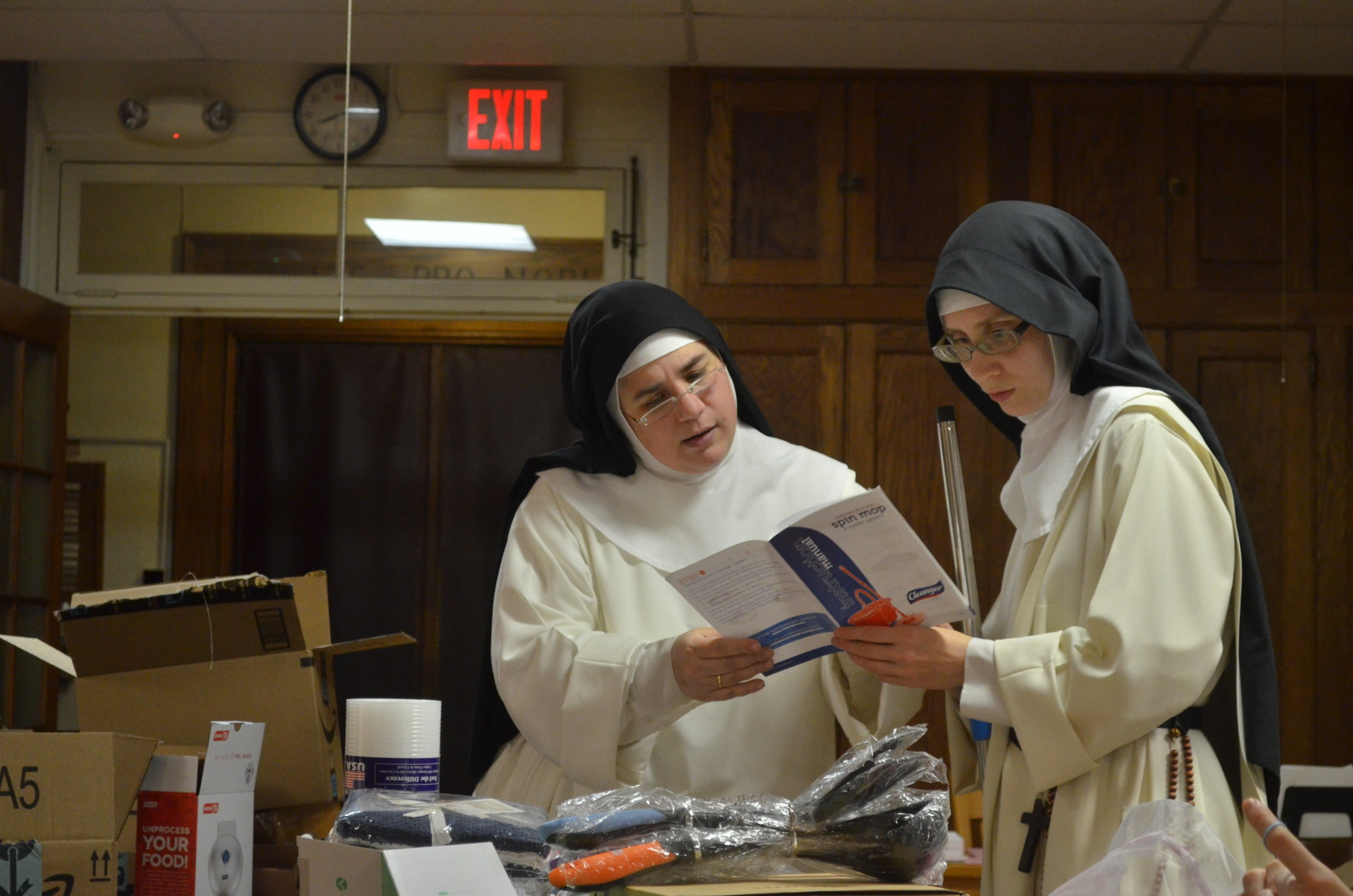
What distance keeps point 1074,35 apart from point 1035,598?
8.79 feet

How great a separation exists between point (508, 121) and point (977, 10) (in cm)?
147

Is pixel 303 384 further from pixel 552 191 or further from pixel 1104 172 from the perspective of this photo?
pixel 1104 172

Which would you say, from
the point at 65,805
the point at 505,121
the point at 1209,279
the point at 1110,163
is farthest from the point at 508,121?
the point at 65,805

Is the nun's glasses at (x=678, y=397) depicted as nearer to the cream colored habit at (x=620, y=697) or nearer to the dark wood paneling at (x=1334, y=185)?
the cream colored habit at (x=620, y=697)

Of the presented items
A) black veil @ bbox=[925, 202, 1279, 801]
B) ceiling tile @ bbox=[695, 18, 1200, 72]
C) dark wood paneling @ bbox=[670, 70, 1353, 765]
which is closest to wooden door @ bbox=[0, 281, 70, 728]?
dark wood paneling @ bbox=[670, 70, 1353, 765]

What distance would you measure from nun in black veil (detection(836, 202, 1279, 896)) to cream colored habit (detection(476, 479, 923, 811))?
280 mm

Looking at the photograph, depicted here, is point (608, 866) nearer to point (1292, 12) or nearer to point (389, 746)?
point (389, 746)

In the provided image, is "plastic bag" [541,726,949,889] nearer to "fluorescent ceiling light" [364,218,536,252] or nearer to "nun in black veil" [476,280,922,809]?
"nun in black veil" [476,280,922,809]

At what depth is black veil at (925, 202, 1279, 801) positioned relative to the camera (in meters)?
1.54

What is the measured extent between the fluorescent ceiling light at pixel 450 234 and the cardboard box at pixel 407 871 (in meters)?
3.36

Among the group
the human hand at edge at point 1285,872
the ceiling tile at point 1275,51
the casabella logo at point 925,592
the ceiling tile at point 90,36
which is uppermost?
the ceiling tile at point 90,36

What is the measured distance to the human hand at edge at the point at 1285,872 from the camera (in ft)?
3.51

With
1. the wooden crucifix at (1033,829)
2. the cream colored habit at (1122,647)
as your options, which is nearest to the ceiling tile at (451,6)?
the cream colored habit at (1122,647)

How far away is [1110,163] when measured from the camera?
4.11 meters
